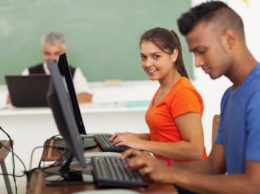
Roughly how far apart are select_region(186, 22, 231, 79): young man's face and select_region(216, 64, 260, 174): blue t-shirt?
0.32 ft

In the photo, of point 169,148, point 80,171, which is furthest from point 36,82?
point 80,171

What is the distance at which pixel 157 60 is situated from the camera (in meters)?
2.23

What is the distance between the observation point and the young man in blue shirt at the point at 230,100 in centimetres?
137

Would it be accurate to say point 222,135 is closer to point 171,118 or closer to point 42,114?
point 171,118

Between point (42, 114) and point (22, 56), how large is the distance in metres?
0.61

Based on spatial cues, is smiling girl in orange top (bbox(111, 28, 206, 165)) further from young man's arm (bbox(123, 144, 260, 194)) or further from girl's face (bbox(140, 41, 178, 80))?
young man's arm (bbox(123, 144, 260, 194))

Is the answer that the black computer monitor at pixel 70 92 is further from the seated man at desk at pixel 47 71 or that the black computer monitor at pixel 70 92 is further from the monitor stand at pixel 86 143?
the seated man at desk at pixel 47 71

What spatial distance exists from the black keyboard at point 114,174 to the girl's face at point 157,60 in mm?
747

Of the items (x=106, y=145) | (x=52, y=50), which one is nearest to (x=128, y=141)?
(x=106, y=145)

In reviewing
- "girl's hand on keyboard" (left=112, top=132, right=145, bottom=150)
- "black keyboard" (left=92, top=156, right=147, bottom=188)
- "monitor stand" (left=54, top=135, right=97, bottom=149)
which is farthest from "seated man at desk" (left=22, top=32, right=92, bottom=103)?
"black keyboard" (left=92, top=156, right=147, bottom=188)

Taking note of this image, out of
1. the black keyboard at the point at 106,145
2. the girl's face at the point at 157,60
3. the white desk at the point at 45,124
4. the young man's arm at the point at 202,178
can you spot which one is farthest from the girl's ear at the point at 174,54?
the white desk at the point at 45,124

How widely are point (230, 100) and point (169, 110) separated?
496 mm

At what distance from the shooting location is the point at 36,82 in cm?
338

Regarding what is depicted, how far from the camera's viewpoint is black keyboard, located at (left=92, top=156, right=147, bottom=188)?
1.32 metres
